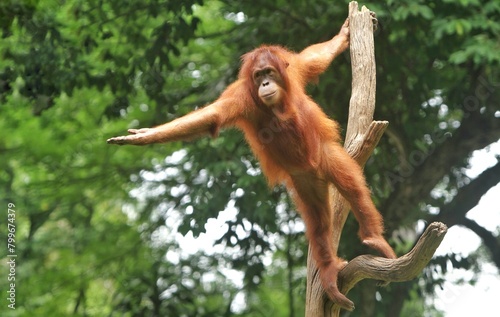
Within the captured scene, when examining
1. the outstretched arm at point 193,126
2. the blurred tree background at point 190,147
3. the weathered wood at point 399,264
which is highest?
the outstretched arm at point 193,126

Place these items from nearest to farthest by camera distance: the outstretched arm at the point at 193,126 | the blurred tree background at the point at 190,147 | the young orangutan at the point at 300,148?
1. the outstretched arm at the point at 193,126
2. the young orangutan at the point at 300,148
3. the blurred tree background at the point at 190,147

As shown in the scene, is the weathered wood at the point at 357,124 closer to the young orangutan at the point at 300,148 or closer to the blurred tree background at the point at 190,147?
the young orangutan at the point at 300,148

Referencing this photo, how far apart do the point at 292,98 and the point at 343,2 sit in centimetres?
286

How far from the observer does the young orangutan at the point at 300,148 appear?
5090 mm

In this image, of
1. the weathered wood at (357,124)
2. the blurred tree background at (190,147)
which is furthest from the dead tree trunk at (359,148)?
the blurred tree background at (190,147)

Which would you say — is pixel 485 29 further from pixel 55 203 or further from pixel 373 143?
pixel 55 203

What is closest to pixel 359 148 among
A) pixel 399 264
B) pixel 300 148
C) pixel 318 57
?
pixel 300 148

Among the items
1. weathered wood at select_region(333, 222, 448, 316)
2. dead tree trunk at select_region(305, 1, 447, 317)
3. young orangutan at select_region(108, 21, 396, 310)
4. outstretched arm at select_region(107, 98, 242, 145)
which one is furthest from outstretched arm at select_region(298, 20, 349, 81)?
weathered wood at select_region(333, 222, 448, 316)

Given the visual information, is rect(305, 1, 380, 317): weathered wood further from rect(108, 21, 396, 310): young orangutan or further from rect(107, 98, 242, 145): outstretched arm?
rect(107, 98, 242, 145): outstretched arm

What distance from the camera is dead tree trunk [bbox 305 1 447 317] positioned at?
466cm

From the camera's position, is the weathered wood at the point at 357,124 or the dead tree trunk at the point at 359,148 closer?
the dead tree trunk at the point at 359,148

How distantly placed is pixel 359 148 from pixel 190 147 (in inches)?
146

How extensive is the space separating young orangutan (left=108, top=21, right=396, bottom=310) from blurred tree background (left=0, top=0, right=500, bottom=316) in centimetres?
244

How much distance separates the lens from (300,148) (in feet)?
16.9
